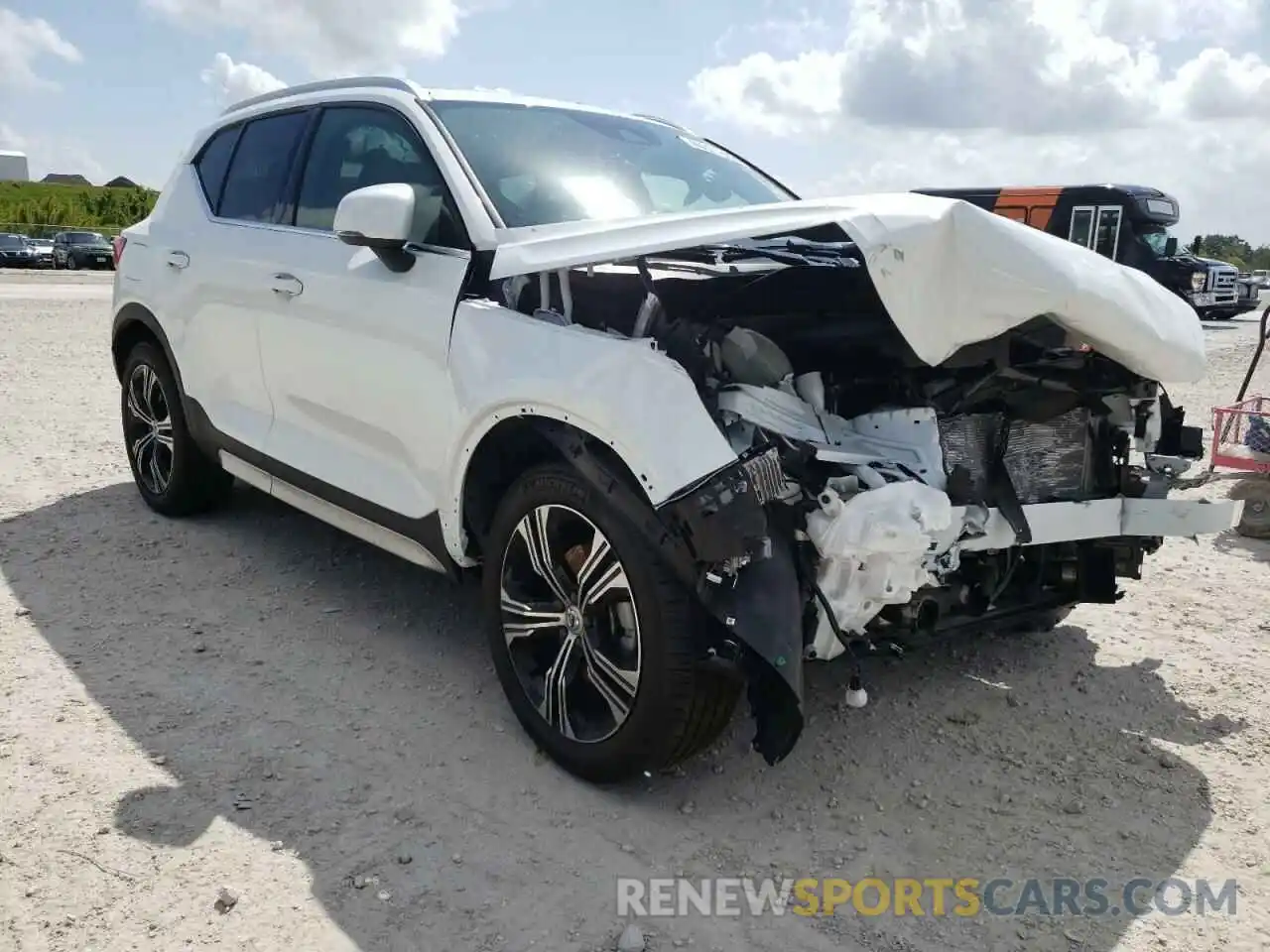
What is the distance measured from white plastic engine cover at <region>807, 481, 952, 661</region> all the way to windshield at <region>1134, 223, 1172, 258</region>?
13.9 meters

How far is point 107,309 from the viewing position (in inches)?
712

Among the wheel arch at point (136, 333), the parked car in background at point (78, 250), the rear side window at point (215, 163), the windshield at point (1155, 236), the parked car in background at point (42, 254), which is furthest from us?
the parked car in background at point (78, 250)

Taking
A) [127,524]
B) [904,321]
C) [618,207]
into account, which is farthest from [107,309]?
[904,321]

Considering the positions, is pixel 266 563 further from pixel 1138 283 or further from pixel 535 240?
pixel 1138 283

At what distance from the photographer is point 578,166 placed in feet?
12.3

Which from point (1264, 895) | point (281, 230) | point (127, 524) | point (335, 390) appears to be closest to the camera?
point (1264, 895)

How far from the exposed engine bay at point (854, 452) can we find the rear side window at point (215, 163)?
7.60ft

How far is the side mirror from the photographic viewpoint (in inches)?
128

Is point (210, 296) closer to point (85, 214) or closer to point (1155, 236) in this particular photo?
point (1155, 236)

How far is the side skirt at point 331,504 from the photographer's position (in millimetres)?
3530

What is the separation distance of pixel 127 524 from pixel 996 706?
13.6 ft

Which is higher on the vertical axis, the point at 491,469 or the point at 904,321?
the point at 904,321

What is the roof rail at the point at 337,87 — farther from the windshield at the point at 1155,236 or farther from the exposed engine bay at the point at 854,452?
the windshield at the point at 1155,236

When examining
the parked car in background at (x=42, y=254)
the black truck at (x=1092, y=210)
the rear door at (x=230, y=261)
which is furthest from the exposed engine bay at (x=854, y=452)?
the parked car in background at (x=42, y=254)
